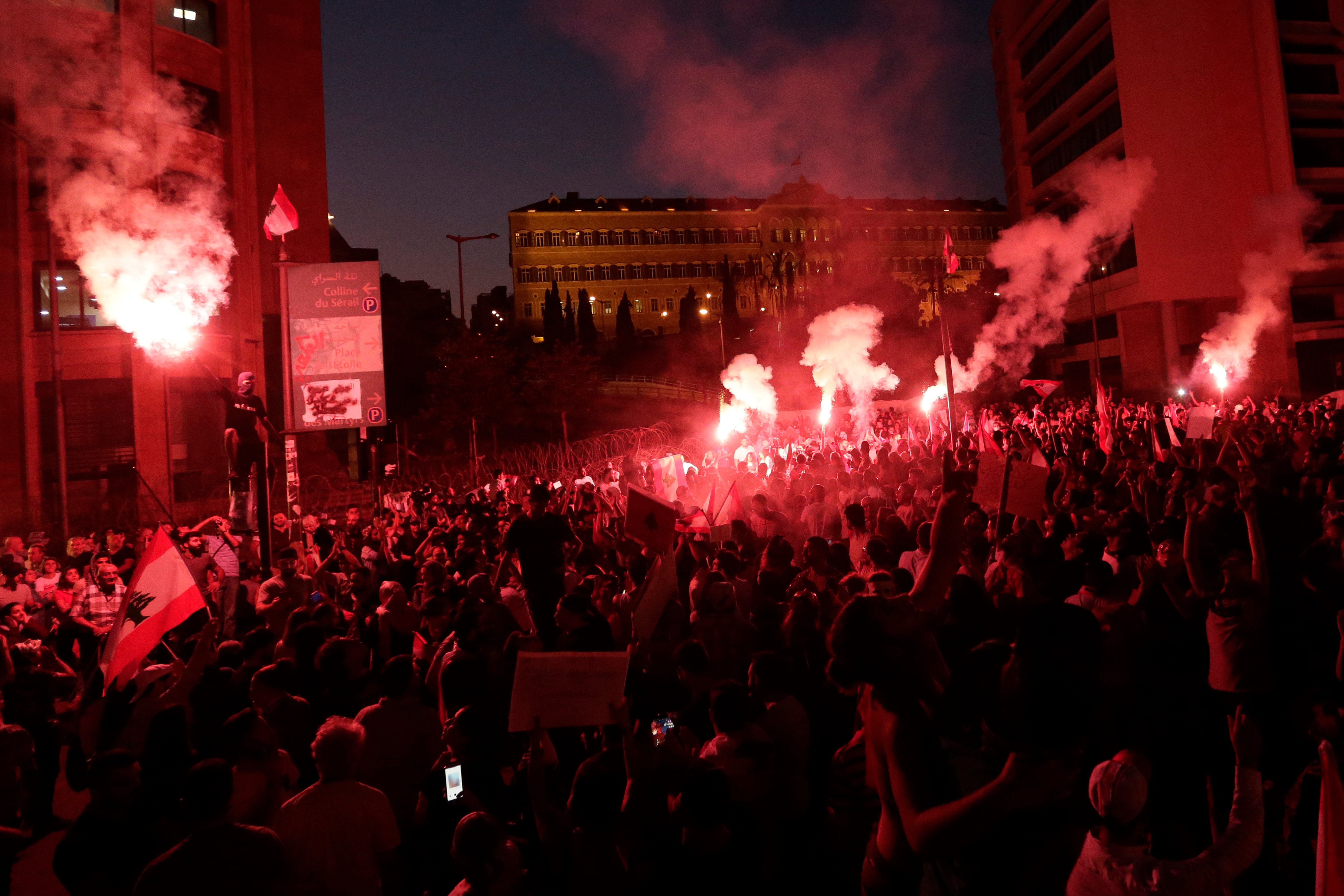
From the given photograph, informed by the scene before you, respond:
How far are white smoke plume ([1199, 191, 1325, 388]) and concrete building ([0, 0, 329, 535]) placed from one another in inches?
1726

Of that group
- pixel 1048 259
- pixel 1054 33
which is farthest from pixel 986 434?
pixel 1054 33

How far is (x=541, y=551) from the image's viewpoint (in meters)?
6.99

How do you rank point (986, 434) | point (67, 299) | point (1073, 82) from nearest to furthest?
1. point (986, 434)
2. point (67, 299)
3. point (1073, 82)

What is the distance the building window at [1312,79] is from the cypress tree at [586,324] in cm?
4779

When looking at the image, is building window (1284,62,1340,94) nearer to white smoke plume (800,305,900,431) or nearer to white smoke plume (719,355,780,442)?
white smoke plume (800,305,900,431)

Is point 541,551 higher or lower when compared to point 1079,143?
lower

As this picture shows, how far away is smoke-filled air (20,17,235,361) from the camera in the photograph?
24.0 meters

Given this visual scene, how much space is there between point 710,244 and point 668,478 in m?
95.5

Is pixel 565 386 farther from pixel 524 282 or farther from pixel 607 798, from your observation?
pixel 524 282

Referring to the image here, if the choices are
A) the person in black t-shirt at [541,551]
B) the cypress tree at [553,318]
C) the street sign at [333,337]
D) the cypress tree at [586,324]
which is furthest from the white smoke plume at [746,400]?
the cypress tree at [553,318]

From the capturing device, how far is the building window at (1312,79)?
160 ft

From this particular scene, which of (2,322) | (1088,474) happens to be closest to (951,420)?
(1088,474)

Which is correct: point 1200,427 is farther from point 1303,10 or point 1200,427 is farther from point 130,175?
point 1303,10

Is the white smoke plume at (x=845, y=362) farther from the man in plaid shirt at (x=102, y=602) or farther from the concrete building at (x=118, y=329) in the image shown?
the man in plaid shirt at (x=102, y=602)
